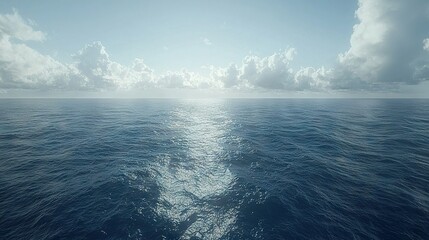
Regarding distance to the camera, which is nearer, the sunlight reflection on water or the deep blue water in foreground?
the deep blue water in foreground

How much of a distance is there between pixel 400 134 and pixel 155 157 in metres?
44.5

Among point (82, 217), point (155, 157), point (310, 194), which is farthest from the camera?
point (155, 157)

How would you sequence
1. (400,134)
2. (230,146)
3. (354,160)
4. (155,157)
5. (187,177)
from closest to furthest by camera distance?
(187,177) → (354,160) → (155,157) → (230,146) → (400,134)

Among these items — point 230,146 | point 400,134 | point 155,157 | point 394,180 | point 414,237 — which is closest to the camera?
point 414,237

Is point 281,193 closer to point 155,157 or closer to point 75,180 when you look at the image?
point 155,157

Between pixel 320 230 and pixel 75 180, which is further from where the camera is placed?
pixel 75 180

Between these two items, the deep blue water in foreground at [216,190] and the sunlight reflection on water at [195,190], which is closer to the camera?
the deep blue water in foreground at [216,190]

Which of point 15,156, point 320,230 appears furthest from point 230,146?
point 15,156

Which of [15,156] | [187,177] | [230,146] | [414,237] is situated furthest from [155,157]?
[414,237]

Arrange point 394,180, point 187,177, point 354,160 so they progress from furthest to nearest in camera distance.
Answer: point 354,160 → point 187,177 → point 394,180

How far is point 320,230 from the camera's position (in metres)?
12.6

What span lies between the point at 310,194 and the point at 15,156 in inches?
1439

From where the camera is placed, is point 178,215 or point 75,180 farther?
point 75,180

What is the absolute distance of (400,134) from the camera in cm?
3562
